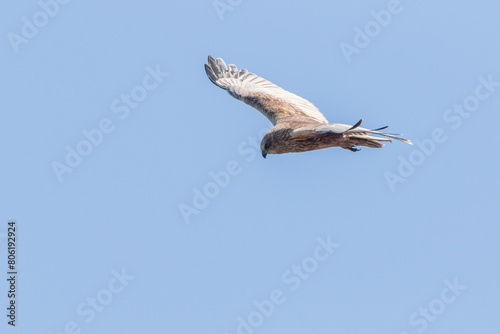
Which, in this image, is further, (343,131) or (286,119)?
(286,119)

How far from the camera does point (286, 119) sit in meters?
20.2

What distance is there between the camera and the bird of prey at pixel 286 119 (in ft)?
58.7

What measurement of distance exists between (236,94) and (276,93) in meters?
1.02

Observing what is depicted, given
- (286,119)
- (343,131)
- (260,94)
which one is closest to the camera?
(343,131)

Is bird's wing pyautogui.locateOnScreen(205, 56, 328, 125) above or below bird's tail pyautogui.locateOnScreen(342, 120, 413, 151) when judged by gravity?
above

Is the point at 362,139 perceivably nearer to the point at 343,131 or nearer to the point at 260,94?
the point at 343,131

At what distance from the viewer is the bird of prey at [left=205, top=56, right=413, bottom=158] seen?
17.9m

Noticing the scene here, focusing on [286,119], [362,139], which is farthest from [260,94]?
[362,139]

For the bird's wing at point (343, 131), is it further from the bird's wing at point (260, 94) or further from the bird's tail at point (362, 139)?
the bird's wing at point (260, 94)

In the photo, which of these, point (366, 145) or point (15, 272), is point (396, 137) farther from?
point (15, 272)

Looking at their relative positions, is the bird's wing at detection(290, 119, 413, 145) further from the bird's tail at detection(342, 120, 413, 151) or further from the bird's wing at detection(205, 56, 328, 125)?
the bird's wing at detection(205, 56, 328, 125)

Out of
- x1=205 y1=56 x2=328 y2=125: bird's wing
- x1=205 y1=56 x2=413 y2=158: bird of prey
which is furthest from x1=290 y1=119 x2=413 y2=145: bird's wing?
x1=205 y1=56 x2=328 y2=125: bird's wing

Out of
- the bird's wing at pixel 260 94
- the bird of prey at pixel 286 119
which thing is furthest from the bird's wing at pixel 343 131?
the bird's wing at pixel 260 94

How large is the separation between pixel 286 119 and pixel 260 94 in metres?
2.19
